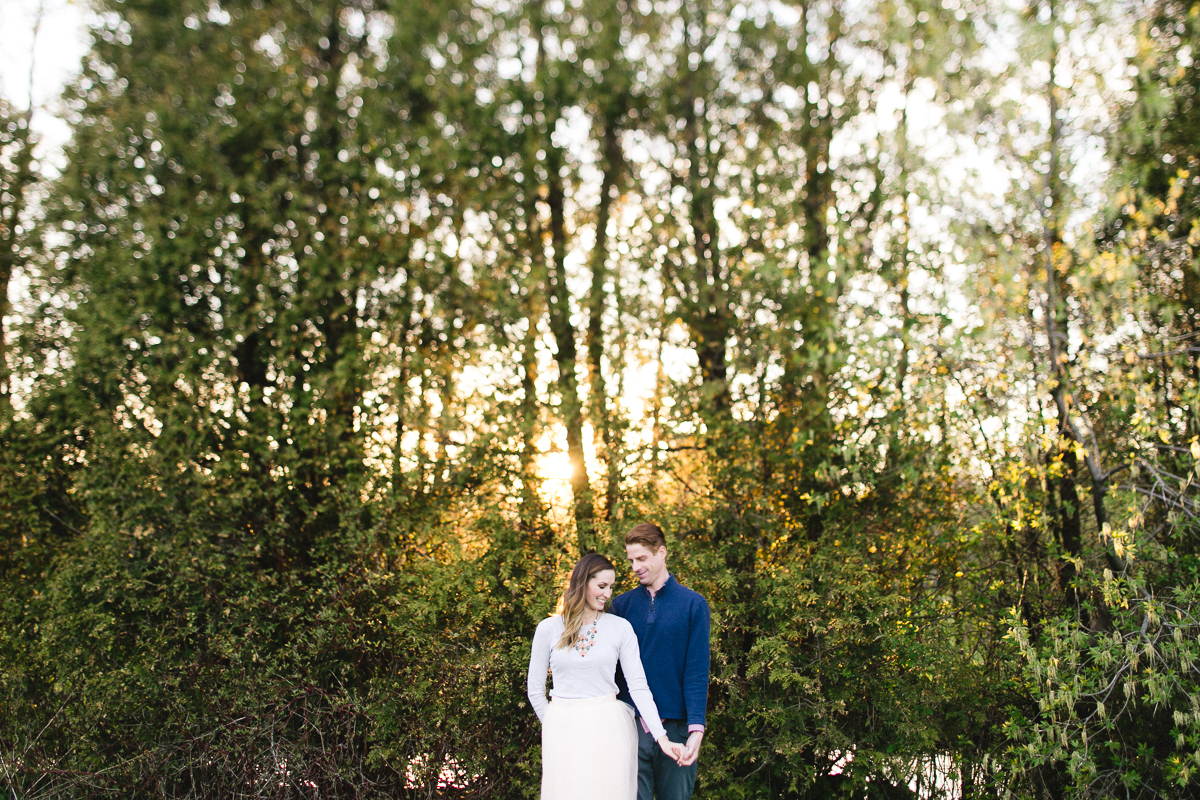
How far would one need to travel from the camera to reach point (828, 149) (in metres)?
7.06

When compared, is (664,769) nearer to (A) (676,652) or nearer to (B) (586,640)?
(A) (676,652)

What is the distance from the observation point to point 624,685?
3283mm

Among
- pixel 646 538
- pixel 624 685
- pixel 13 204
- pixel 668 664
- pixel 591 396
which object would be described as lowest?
pixel 624 685

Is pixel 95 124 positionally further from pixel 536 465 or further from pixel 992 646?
pixel 992 646

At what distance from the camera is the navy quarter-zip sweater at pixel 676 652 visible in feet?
10.4

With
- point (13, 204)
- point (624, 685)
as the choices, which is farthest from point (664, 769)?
point (13, 204)

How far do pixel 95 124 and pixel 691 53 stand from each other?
566cm

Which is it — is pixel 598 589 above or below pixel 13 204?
below

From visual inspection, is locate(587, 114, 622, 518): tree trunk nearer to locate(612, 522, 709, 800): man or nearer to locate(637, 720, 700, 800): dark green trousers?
→ locate(612, 522, 709, 800): man

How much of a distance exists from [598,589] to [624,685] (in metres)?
0.50

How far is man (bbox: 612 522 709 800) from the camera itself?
3188 millimetres

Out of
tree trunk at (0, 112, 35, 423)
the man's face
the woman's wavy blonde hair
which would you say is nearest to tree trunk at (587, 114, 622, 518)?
the man's face

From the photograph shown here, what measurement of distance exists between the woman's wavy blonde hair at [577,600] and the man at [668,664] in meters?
0.16

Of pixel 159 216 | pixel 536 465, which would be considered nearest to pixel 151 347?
pixel 159 216
